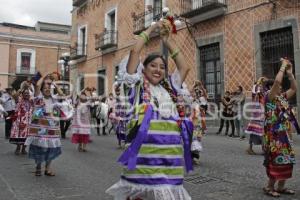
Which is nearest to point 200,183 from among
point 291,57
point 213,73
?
point 291,57

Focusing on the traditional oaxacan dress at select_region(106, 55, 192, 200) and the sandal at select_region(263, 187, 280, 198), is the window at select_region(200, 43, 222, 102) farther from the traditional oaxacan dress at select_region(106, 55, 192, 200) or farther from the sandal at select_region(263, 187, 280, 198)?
the traditional oaxacan dress at select_region(106, 55, 192, 200)

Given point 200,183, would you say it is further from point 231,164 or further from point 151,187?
point 151,187

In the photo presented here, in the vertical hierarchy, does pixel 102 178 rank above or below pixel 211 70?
below

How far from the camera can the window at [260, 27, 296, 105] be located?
12586 mm

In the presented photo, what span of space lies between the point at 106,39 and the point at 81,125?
567 inches

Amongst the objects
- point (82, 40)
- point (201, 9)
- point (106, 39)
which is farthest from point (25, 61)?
point (201, 9)

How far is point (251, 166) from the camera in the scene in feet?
22.4

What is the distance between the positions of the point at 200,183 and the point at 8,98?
8.69m

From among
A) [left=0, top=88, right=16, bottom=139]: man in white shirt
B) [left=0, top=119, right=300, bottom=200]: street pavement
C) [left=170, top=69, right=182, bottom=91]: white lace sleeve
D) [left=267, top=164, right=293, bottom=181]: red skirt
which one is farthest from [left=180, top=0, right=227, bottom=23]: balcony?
[left=170, top=69, right=182, bottom=91]: white lace sleeve

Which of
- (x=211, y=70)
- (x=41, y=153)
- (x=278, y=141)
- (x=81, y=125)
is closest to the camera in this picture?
(x=278, y=141)

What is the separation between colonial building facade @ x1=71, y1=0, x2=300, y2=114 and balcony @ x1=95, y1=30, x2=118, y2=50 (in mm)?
76

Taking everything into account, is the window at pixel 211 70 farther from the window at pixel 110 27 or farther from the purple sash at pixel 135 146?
the purple sash at pixel 135 146

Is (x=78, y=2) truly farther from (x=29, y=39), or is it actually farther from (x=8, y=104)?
(x=29, y=39)

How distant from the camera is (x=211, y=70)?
15656mm
